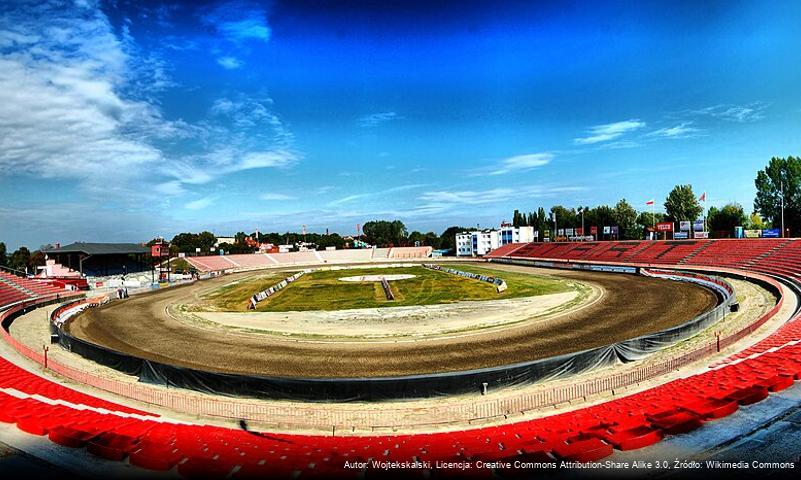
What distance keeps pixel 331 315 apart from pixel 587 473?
29.5 meters

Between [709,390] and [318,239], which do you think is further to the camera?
[318,239]

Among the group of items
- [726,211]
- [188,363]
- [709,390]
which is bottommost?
[188,363]

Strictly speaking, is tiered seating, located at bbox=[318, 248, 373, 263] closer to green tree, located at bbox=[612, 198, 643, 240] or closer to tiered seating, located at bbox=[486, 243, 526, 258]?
tiered seating, located at bbox=[486, 243, 526, 258]

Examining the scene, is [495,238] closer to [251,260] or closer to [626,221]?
[626,221]

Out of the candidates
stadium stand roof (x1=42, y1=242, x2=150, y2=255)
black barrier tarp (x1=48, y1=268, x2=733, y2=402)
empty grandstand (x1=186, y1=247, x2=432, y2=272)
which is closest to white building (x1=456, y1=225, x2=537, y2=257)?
empty grandstand (x1=186, y1=247, x2=432, y2=272)

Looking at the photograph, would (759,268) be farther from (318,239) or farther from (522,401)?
(318,239)

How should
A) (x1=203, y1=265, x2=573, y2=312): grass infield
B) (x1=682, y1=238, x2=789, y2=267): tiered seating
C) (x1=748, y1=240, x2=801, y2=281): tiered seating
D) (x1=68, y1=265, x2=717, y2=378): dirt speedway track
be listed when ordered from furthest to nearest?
(x1=682, y1=238, x2=789, y2=267): tiered seating → (x1=748, y1=240, x2=801, y2=281): tiered seating → (x1=203, y1=265, x2=573, y2=312): grass infield → (x1=68, y1=265, x2=717, y2=378): dirt speedway track

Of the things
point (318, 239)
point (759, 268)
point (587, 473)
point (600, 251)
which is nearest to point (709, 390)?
point (587, 473)

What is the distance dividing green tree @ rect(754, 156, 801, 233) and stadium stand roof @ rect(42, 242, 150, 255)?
5227 inches

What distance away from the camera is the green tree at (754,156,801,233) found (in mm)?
86312

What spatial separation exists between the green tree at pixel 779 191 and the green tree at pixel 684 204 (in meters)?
19.1

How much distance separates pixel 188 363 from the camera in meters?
23.9

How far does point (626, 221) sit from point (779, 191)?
3807 centimetres

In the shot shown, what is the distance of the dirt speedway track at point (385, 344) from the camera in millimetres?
22250
